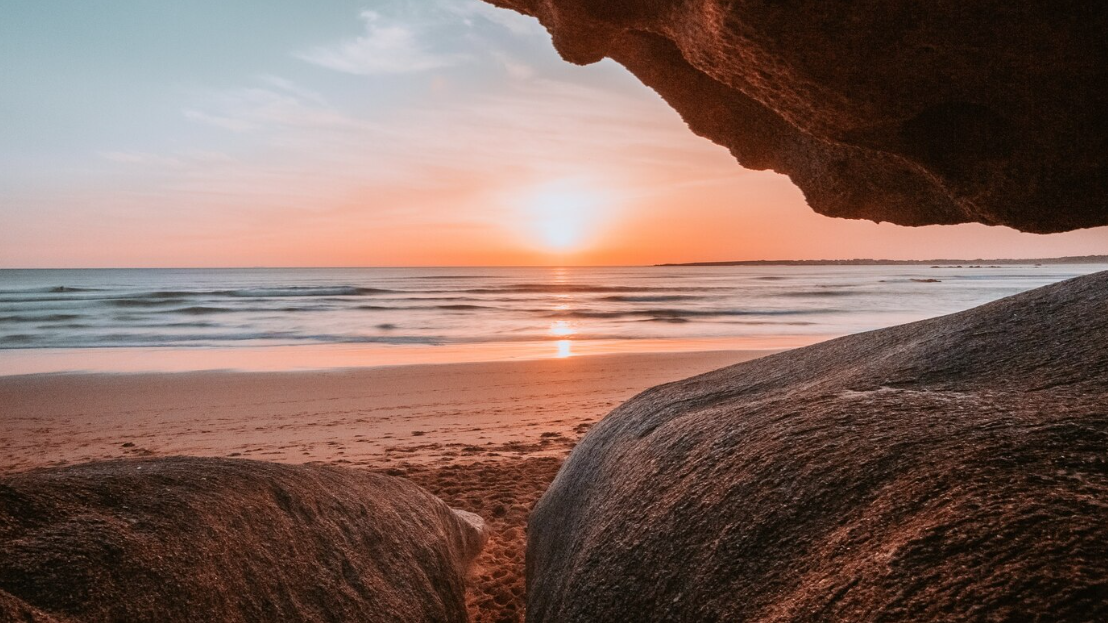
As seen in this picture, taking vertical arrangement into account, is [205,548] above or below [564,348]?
above

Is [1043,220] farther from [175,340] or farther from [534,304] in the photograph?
[534,304]

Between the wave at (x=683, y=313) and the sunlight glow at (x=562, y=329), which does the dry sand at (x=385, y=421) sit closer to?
the sunlight glow at (x=562, y=329)

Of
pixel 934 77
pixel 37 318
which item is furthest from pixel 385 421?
pixel 37 318

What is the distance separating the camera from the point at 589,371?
40.7ft

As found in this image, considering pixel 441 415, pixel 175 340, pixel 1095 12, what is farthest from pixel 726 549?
pixel 175 340

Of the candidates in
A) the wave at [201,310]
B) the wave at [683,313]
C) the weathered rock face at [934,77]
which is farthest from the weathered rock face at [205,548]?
the wave at [201,310]

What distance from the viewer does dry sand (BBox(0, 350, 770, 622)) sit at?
5812mm

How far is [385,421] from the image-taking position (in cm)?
866

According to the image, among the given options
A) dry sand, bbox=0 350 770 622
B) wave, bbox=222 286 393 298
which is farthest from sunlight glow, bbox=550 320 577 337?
wave, bbox=222 286 393 298

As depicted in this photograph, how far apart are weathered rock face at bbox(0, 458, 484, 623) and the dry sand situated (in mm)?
1079

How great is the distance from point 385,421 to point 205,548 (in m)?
6.73

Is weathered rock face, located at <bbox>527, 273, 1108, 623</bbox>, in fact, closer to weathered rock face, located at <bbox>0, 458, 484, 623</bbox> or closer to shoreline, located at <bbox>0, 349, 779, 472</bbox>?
weathered rock face, located at <bbox>0, 458, 484, 623</bbox>

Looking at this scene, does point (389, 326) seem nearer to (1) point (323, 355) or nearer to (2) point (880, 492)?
(1) point (323, 355)

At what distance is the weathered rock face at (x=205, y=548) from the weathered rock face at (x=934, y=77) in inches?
102
